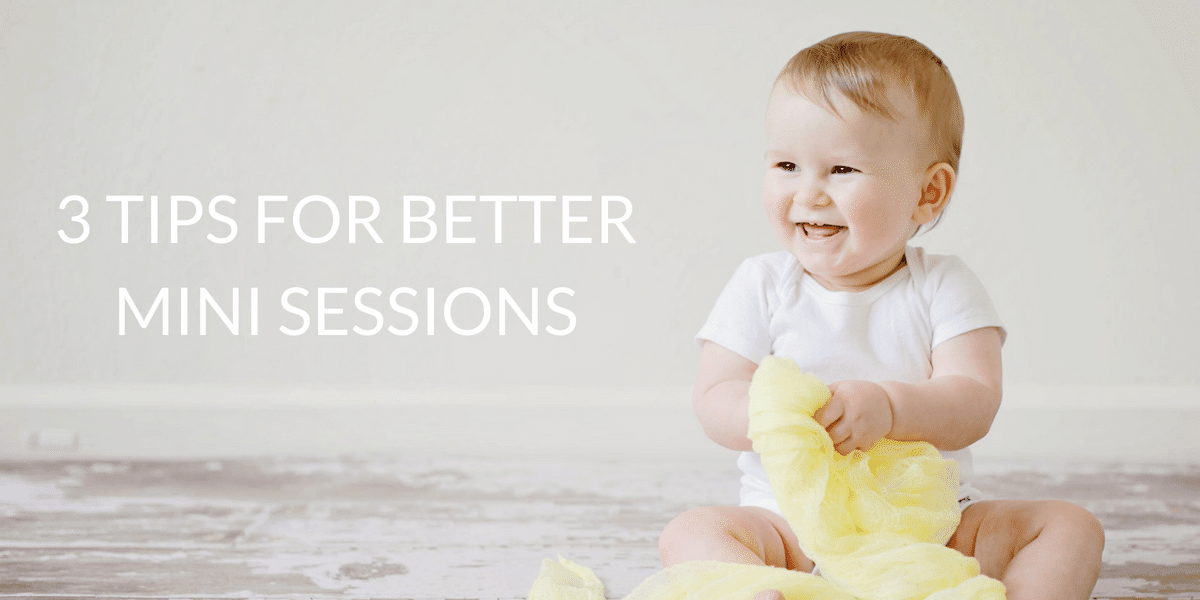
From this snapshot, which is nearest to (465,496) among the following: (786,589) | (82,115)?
(786,589)

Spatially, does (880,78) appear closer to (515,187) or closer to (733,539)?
(733,539)

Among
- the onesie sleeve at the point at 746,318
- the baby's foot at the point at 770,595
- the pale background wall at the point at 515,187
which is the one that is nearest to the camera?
the baby's foot at the point at 770,595

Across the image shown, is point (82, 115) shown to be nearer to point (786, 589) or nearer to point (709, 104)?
point (709, 104)

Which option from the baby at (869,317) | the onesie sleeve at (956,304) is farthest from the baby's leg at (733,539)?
the onesie sleeve at (956,304)

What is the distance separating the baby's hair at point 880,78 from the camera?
841 millimetres

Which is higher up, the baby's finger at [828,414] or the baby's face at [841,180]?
the baby's face at [841,180]

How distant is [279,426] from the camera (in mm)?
1821

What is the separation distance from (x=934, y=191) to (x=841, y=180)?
10 centimetres

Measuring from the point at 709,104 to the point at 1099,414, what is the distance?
0.89m

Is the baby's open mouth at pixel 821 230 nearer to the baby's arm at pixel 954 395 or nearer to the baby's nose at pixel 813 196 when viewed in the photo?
the baby's nose at pixel 813 196

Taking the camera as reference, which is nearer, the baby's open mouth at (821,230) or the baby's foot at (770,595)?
the baby's foot at (770,595)

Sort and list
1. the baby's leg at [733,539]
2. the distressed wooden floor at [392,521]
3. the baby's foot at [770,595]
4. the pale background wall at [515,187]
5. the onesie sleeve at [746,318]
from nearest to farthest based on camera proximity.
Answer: the baby's foot at [770,595] < the baby's leg at [733,539] < the onesie sleeve at [746,318] < the distressed wooden floor at [392,521] < the pale background wall at [515,187]

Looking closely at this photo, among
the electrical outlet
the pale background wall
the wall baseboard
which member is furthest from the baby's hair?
the electrical outlet

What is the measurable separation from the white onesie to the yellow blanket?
5.0 inches
